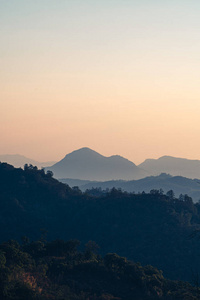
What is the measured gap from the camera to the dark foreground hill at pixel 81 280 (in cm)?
4426

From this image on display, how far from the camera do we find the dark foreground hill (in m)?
44.3

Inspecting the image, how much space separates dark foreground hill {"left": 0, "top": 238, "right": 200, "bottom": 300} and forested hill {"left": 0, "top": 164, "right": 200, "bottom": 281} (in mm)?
34265

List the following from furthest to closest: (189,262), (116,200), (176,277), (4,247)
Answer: (116,200) < (189,262) < (176,277) < (4,247)

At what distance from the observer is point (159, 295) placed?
5212cm

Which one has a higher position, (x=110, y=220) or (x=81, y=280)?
(x=110, y=220)

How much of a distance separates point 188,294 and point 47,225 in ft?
255

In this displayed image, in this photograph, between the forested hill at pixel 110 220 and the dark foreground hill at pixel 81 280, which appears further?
the forested hill at pixel 110 220

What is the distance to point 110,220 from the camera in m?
120

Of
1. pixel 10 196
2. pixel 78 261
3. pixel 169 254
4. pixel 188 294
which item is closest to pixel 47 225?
pixel 10 196

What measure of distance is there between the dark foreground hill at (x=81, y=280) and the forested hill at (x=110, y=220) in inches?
1349

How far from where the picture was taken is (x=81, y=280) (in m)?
54.9

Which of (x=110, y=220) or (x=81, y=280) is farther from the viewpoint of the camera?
(x=110, y=220)

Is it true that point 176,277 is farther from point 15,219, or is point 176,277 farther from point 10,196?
point 10,196

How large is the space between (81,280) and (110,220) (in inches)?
2577
